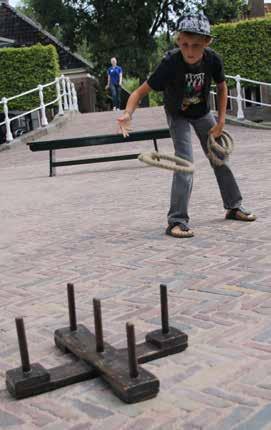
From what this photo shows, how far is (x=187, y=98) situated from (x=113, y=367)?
9.71 ft

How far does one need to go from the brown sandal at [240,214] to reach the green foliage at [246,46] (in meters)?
14.7

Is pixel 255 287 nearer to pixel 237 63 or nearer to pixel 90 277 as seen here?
pixel 90 277

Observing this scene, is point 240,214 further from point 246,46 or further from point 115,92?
point 115,92

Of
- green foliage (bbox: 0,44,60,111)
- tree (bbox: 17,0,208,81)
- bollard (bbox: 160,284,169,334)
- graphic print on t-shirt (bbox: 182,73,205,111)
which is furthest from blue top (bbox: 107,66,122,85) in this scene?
bollard (bbox: 160,284,169,334)

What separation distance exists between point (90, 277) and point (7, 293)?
0.59m

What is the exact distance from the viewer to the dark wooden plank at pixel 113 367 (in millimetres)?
2525

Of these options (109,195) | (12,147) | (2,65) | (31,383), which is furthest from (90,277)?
(2,65)

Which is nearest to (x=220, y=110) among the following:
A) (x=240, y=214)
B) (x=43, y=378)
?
(x=240, y=214)

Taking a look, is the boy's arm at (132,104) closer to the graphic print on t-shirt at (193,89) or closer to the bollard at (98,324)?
the graphic print on t-shirt at (193,89)

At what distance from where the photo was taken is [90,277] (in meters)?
4.40

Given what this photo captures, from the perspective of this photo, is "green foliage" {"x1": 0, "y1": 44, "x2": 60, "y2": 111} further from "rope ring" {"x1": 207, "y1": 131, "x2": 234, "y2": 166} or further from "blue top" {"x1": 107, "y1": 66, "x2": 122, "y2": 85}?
"rope ring" {"x1": 207, "y1": 131, "x2": 234, "y2": 166}

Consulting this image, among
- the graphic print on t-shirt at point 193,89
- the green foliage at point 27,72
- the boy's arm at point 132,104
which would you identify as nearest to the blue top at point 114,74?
the green foliage at point 27,72

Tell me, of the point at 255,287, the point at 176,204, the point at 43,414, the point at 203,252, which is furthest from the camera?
the point at 176,204

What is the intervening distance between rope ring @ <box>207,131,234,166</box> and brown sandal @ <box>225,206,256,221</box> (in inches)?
22.3
